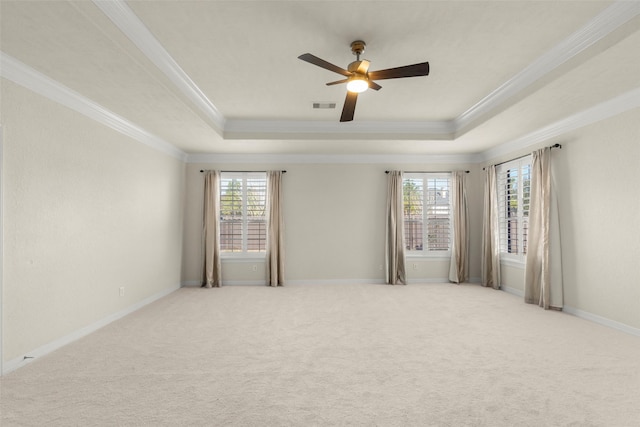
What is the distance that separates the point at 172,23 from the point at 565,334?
4.98 metres

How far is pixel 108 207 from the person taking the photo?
164 inches

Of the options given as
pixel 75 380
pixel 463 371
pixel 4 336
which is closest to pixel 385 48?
pixel 463 371

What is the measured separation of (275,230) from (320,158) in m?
1.70

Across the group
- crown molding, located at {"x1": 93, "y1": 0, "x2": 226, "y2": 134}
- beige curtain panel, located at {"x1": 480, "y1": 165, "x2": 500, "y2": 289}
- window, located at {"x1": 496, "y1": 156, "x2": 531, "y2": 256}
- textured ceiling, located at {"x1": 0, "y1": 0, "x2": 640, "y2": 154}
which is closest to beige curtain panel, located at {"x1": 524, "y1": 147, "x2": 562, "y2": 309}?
window, located at {"x1": 496, "y1": 156, "x2": 531, "y2": 256}

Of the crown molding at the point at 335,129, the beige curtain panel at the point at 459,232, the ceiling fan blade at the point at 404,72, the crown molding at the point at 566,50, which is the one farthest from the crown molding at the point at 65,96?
the beige curtain panel at the point at 459,232

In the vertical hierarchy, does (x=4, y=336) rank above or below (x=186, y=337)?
above

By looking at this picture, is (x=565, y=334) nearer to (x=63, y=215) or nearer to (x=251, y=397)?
(x=251, y=397)

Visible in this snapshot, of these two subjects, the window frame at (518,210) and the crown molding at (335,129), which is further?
the window frame at (518,210)

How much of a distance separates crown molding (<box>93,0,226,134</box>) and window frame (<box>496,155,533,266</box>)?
16.5 ft

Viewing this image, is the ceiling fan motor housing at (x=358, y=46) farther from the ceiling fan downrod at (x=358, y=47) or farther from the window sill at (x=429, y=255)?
the window sill at (x=429, y=255)

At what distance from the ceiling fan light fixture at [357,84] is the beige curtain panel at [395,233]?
3.68m

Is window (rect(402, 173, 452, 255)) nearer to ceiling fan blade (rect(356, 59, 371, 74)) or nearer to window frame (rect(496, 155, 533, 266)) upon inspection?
window frame (rect(496, 155, 533, 266))

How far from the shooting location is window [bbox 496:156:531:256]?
554cm

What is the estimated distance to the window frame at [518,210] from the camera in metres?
5.52
